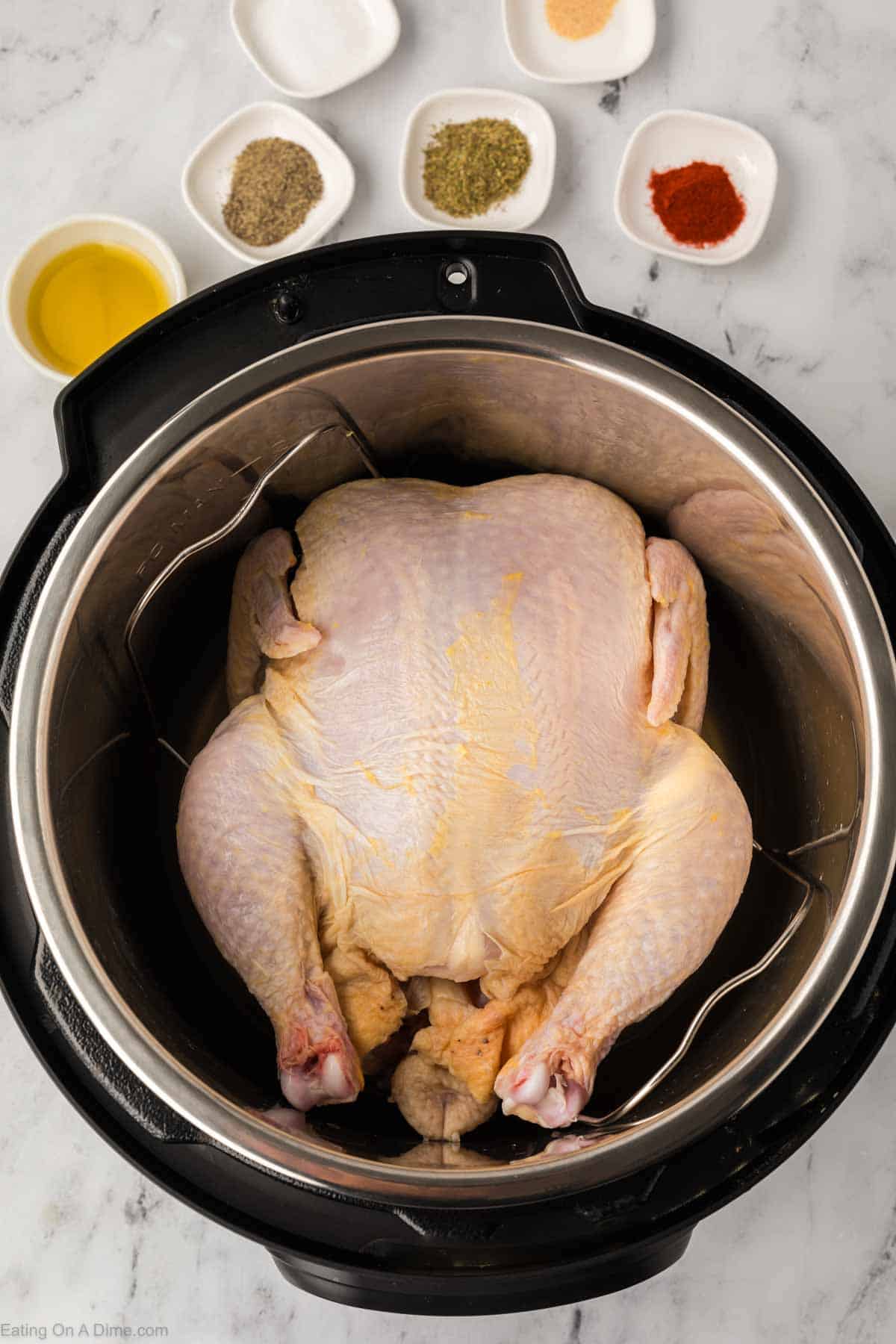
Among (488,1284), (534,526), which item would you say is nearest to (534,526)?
(534,526)

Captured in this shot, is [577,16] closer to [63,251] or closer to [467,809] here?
[63,251]

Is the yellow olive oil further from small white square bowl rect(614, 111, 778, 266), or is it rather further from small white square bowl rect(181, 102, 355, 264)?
small white square bowl rect(614, 111, 778, 266)

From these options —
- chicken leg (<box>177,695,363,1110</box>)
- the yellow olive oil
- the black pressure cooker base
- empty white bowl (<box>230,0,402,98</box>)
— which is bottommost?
the black pressure cooker base

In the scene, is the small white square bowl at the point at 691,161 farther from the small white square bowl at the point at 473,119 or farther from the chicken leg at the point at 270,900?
the chicken leg at the point at 270,900

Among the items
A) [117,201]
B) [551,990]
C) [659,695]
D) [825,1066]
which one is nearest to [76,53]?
[117,201]

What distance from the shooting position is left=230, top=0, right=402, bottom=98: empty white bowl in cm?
125

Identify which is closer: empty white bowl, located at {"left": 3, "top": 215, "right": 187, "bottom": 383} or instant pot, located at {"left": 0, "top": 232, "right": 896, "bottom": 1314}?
instant pot, located at {"left": 0, "top": 232, "right": 896, "bottom": 1314}

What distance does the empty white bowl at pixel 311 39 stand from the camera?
125 cm

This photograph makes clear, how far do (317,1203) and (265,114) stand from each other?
1.09 metres

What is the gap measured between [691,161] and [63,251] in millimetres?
697

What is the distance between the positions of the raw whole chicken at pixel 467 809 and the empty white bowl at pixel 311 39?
1.89ft

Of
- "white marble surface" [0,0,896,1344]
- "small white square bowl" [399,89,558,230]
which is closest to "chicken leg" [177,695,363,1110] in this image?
"white marble surface" [0,0,896,1344]

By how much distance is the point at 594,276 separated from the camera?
4.12 ft

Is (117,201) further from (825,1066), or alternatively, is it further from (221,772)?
(825,1066)
